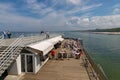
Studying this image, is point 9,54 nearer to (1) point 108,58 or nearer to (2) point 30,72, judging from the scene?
(2) point 30,72

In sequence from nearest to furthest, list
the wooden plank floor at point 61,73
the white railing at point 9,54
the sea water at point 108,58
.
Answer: the white railing at point 9,54 < the wooden plank floor at point 61,73 < the sea water at point 108,58

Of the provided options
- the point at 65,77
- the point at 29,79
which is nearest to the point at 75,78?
the point at 65,77

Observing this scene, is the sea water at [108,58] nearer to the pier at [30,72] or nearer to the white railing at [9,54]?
the pier at [30,72]

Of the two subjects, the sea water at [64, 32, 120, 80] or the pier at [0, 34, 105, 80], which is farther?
the sea water at [64, 32, 120, 80]

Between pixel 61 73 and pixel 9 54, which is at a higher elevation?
pixel 9 54

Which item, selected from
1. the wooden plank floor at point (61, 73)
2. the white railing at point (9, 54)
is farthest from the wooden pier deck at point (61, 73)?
the white railing at point (9, 54)

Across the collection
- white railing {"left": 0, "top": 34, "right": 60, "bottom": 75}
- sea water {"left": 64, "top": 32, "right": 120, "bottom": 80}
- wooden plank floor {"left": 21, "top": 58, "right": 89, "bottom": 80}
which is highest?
white railing {"left": 0, "top": 34, "right": 60, "bottom": 75}

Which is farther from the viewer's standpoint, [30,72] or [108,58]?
[108,58]

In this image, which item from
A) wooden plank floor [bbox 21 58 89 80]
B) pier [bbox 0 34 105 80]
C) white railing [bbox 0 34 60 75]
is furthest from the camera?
wooden plank floor [bbox 21 58 89 80]

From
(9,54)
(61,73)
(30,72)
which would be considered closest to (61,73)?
(61,73)

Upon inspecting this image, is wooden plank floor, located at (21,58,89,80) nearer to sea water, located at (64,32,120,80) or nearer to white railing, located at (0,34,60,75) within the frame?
white railing, located at (0,34,60,75)

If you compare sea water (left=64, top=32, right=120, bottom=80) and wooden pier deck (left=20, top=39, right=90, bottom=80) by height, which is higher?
wooden pier deck (left=20, top=39, right=90, bottom=80)

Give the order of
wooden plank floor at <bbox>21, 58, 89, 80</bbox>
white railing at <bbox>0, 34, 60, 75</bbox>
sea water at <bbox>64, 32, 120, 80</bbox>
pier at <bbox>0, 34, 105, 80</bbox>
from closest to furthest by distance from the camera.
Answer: white railing at <bbox>0, 34, 60, 75</bbox> → pier at <bbox>0, 34, 105, 80</bbox> → wooden plank floor at <bbox>21, 58, 89, 80</bbox> → sea water at <bbox>64, 32, 120, 80</bbox>

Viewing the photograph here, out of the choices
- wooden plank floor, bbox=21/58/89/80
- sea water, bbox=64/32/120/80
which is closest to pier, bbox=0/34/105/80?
Result: wooden plank floor, bbox=21/58/89/80
